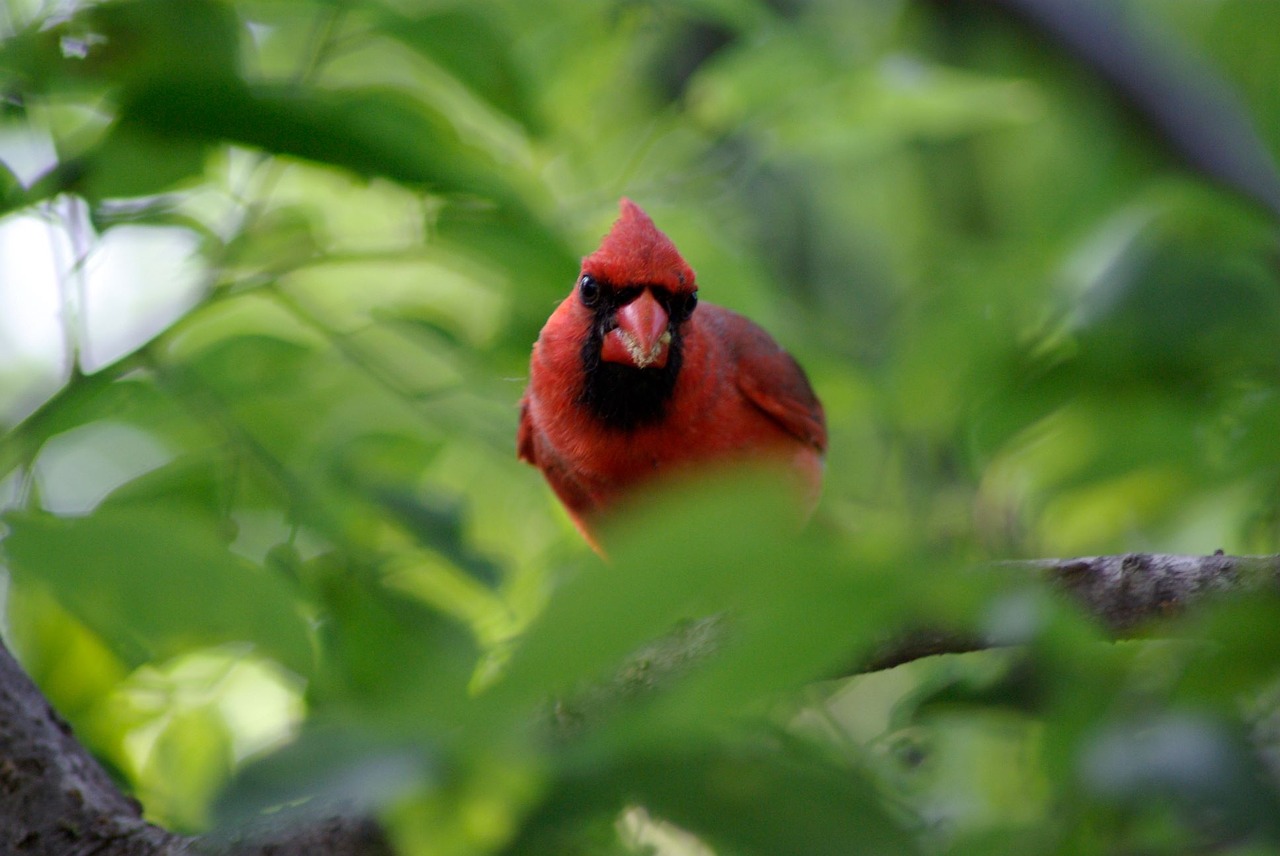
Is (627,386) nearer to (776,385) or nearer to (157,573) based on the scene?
(776,385)

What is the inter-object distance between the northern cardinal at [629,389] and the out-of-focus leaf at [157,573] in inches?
53.3

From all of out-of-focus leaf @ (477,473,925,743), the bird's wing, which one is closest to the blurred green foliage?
out-of-focus leaf @ (477,473,925,743)

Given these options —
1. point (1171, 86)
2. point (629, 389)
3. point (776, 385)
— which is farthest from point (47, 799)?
point (1171, 86)

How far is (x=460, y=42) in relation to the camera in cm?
158

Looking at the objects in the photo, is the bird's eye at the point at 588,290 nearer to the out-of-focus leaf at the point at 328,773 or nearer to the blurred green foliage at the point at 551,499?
the blurred green foliage at the point at 551,499

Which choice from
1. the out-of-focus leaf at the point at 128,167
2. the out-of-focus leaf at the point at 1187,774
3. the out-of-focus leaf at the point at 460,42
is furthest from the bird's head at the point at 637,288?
the out-of-focus leaf at the point at 1187,774

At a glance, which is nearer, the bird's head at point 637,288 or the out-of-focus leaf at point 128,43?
the out-of-focus leaf at point 128,43

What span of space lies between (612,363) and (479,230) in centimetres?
79

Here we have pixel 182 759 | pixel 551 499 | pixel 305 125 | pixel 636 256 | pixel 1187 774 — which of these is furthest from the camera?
pixel 551 499

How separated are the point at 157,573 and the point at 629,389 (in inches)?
57.0

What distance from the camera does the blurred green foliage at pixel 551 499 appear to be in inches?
27.5

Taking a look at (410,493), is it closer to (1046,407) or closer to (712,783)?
(1046,407)

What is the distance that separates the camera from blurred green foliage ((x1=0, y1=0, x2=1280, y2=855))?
0.70 meters

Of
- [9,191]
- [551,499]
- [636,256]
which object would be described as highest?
[9,191]
